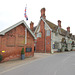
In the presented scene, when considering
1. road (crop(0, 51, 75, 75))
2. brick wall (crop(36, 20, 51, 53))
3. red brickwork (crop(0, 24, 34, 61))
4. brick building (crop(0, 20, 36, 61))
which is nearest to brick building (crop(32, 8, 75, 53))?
brick wall (crop(36, 20, 51, 53))

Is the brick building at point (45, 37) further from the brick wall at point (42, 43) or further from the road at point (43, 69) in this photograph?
the road at point (43, 69)

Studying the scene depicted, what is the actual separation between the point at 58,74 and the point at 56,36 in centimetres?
2216

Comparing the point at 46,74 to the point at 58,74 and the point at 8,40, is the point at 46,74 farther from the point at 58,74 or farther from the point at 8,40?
the point at 8,40

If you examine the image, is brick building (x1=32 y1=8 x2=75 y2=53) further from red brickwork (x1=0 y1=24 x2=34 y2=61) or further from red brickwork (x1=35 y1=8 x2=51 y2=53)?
red brickwork (x1=0 y1=24 x2=34 y2=61)

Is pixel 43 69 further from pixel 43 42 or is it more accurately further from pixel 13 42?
pixel 43 42

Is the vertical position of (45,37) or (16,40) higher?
(45,37)

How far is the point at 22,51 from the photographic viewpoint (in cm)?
1280

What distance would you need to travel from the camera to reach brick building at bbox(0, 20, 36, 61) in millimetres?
10945

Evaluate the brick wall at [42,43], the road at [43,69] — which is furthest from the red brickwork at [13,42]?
the brick wall at [42,43]

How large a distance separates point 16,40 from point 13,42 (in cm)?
62

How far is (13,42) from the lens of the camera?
39.8 ft

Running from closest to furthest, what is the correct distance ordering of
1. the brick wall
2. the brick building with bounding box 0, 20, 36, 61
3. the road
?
the road < the brick building with bounding box 0, 20, 36, 61 < the brick wall

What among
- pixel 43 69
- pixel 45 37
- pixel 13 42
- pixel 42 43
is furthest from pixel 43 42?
pixel 43 69

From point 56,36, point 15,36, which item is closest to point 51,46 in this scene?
point 56,36
